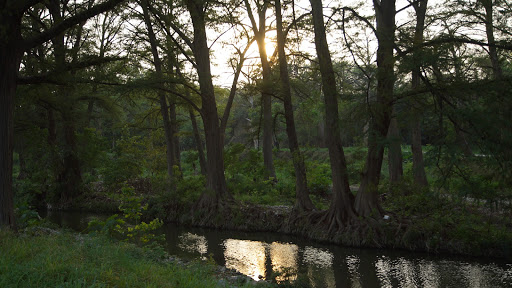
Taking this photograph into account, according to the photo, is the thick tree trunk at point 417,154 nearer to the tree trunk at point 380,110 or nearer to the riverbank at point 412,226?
the riverbank at point 412,226

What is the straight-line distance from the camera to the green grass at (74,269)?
452cm

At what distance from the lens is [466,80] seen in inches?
389

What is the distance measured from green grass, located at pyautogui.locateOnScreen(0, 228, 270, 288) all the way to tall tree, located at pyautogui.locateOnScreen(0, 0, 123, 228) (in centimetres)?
194

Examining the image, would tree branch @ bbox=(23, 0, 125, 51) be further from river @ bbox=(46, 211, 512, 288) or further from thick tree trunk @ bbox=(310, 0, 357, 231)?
thick tree trunk @ bbox=(310, 0, 357, 231)

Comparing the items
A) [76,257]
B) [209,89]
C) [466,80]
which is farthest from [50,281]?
[209,89]

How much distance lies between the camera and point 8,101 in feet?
27.7

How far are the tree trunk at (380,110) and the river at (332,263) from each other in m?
1.66

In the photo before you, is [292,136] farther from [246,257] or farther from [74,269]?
[74,269]

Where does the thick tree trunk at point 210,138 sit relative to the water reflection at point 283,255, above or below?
above

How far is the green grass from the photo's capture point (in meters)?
4.52

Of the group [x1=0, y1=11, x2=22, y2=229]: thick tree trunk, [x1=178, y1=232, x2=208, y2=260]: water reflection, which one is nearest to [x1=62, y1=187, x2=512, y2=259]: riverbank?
[x1=178, y1=232, x2=208, y2=260]: water reflection

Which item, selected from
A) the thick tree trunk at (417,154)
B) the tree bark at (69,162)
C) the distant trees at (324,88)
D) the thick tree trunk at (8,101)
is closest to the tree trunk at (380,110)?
the distant trees at (324,88)

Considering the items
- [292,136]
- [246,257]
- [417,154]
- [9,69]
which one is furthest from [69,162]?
[417,154]

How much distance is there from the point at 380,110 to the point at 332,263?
417 cm
